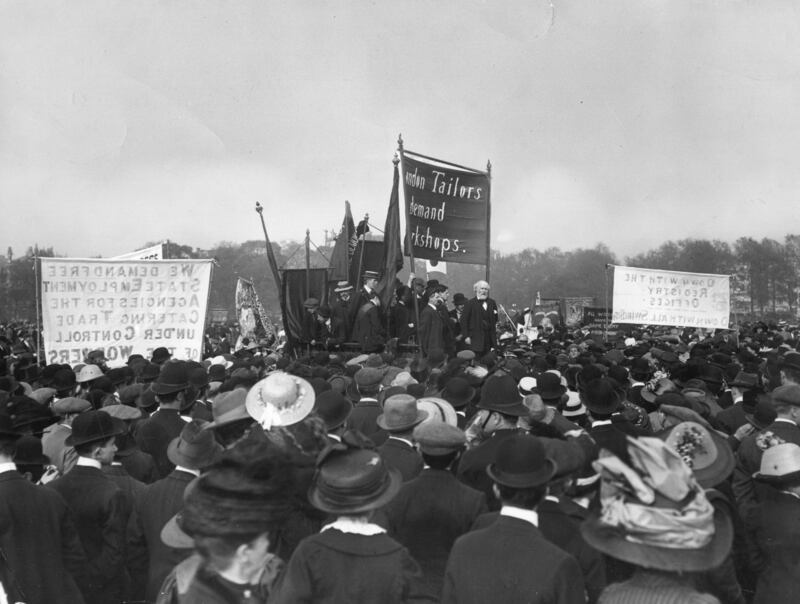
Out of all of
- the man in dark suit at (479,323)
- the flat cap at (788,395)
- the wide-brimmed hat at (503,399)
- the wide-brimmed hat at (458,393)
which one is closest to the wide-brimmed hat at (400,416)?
the wide-brimmed hat at (503,399)

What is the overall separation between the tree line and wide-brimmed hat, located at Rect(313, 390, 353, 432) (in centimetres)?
4516

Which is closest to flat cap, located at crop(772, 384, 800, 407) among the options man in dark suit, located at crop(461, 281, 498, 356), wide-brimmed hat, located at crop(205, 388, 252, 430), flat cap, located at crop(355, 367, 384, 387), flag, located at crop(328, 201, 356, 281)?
flat cap, located at crop(355, 367, 384, 387)

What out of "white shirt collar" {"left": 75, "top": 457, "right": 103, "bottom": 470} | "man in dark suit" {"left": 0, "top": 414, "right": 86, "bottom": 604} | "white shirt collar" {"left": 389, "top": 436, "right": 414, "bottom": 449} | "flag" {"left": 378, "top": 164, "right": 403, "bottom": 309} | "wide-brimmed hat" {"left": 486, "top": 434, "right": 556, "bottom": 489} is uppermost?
"flag" {"left": 378, "top": 164, "right": 403, "bottom": 309}

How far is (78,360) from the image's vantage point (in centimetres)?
1064

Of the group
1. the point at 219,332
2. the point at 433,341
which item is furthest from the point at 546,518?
the point at 219,332

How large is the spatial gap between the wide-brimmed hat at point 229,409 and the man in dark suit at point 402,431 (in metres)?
0.94

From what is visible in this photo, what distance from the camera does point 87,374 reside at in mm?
8664

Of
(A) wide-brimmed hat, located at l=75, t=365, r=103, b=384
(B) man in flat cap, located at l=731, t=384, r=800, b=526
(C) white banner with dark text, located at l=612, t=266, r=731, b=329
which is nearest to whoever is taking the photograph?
(B) man in flat cap, located at l=731, t=384, r=800, b=526

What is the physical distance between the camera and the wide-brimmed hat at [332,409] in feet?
16.4

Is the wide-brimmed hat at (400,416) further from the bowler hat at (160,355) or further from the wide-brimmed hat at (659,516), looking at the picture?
the bowler hat at (160,355)

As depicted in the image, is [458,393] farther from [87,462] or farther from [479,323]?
[479,323]

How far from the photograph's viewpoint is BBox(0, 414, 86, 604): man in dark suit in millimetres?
3879

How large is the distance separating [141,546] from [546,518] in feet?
8.09

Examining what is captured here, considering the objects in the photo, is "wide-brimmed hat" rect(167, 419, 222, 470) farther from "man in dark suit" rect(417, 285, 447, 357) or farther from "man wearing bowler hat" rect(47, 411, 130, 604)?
"man in dark suit" rect(417, 285, 447, 357)
